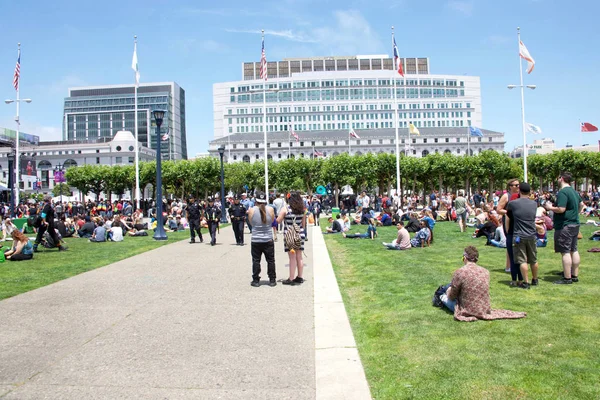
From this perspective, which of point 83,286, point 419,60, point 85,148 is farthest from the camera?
point 419,60

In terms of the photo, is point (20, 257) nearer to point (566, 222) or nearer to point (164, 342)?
point (164, 342)

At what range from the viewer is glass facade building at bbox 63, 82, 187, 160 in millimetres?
146863

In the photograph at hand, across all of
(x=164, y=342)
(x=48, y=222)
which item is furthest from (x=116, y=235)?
(x=164, y=342)

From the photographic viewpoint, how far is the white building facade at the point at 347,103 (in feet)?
418

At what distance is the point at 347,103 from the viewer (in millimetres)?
129375

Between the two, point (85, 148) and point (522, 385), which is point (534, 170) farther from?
point (85, 148)

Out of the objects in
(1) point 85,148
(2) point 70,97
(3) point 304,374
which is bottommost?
(3) point 304,374

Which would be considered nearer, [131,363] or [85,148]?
[131,363]

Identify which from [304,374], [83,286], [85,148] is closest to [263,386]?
[304,374]

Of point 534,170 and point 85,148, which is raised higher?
point 85,148

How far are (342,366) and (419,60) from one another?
15747cm

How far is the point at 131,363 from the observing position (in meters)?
5.27

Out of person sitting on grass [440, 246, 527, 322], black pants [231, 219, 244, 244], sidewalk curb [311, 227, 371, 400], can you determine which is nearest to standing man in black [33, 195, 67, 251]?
black pants [231, 219, 244, 244]

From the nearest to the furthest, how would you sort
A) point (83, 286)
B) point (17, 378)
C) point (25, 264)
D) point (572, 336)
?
point (17, 378) → point (572, 336) → point (83, 286) → point (25, 264)
